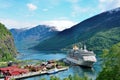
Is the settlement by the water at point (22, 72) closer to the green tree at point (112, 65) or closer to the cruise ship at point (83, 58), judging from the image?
the cruise ship at point (83, 58)

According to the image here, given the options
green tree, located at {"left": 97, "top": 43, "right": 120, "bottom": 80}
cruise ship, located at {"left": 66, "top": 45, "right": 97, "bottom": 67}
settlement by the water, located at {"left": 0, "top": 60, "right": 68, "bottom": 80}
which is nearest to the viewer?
green tree, located at {"left": 97, "top": 43, "right": 120, "bottom": 80}

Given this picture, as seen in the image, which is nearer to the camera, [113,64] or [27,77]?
[113,64]

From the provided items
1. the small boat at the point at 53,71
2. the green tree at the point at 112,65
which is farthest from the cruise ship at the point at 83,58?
the green tree at the point at 112,65

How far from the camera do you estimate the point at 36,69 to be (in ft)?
433

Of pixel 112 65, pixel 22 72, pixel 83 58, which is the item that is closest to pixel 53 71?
pixel 22 72

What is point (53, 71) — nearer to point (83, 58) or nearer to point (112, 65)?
point (83, 58)

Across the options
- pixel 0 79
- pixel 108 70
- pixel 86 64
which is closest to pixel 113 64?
pixel 108 70

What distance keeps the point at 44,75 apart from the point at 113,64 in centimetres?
7737

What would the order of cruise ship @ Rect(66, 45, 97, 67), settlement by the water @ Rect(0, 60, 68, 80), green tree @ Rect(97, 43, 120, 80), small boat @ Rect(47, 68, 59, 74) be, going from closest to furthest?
green tree @ Rect(97, 43, 120, 80) < settlement by the water @ Rect(0, 60, 68, 80) < small boat @ Rect(47, 68, 59, 74) < cruise ship @ Rect(66, 45, 97, 67)

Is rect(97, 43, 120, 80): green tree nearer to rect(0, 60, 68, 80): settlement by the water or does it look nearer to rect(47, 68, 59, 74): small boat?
rect(0, 60, 68, 80): settlement by the water

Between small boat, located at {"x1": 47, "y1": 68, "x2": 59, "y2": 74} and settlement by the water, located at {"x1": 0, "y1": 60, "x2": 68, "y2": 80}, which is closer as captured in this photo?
settlement by the water, located at {"x1": 0, "y1": 60, "x2": 68, "y2": 80}

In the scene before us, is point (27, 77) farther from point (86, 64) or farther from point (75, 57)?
point (75, 57)

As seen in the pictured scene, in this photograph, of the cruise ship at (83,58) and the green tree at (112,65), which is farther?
the cruise ship at (83,58)

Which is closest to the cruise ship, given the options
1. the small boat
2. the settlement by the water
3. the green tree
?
the settlement by the water
